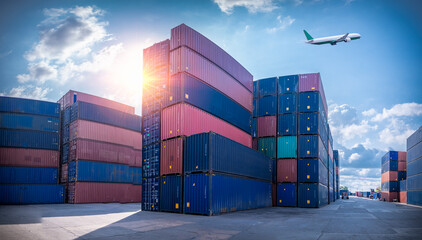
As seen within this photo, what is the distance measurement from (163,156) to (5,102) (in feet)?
88.4

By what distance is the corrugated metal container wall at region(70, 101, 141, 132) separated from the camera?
37375 mm

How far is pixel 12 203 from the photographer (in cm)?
3362

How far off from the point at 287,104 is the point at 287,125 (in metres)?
2.45

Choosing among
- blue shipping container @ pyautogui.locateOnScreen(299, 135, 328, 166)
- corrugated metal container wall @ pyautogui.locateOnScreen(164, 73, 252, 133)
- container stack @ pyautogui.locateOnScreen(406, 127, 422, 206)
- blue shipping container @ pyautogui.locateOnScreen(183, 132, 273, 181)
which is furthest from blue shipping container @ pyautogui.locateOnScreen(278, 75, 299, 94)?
container stack @ pyautogui.locateOnScreen(406, 127, 422, 206)

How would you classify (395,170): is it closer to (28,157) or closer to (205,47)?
(205,47)

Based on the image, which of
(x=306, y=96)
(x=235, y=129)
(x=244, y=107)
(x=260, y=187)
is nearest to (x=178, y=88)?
(x=235, y=129)

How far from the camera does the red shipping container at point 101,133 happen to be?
3709cm

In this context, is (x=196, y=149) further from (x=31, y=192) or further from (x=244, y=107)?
(x=31, y=192)

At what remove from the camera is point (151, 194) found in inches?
931

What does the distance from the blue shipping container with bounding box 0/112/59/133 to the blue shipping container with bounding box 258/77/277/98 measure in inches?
1093

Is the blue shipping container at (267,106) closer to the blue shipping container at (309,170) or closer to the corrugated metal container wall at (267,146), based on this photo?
the corrugated metal container wall at (267,146)

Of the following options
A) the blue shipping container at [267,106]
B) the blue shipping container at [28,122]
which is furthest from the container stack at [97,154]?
the blue shipping container at [267,106]

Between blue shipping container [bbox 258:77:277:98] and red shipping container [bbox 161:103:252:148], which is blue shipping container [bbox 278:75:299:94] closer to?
blue shipping container [bbox 258:77:277:98]

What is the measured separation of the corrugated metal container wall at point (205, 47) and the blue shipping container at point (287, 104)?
618 centimetres
